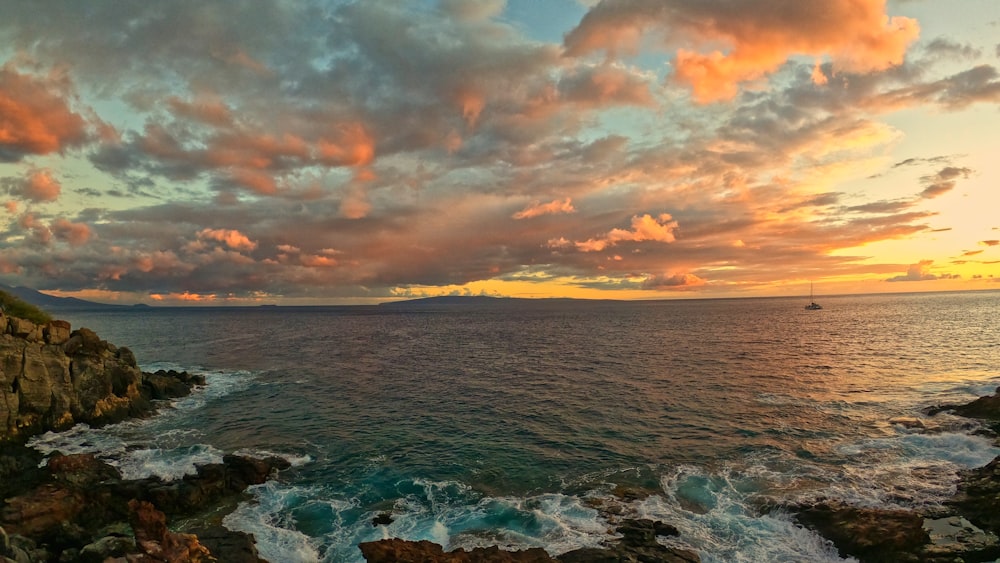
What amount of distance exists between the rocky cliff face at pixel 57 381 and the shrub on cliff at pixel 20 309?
17.4ft

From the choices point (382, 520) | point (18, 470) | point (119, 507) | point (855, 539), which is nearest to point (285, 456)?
point (119, 507)

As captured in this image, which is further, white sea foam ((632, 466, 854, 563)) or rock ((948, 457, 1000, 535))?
rock ((948, 457, 1000, 535))

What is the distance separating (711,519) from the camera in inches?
1094

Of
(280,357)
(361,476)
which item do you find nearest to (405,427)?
(361,476)

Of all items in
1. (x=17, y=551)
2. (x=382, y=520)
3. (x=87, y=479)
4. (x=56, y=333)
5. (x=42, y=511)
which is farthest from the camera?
(x=56, y=333)

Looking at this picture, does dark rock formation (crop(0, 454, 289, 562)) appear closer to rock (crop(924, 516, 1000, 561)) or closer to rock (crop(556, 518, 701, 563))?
rock (crop(556, 518, 701, 563))

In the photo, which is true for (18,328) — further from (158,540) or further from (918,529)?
(918,529)

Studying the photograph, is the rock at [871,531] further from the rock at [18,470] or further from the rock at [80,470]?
the rock at [18,470]

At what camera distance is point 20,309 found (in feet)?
179

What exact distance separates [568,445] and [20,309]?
210 ft

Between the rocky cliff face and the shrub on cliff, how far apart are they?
5302 millimetres

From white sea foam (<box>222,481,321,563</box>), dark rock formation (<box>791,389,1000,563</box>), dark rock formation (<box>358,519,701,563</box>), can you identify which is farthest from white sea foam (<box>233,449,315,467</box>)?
dark rock formation (<box>791,389,1000,563</box>)

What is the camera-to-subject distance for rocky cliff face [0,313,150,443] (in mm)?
42375

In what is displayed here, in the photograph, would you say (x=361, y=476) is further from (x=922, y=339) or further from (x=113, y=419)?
(x=922, y=339)
